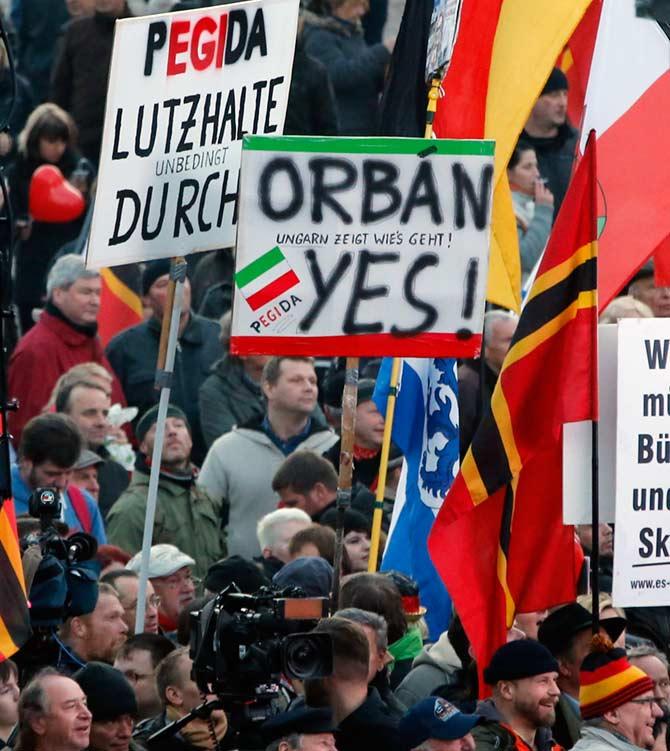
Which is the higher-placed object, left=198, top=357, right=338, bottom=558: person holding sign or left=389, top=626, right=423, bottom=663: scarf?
left=198, top=357, right=338, bottom=558: person holding sign

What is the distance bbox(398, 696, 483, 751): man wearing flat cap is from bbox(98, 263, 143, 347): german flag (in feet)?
21.8

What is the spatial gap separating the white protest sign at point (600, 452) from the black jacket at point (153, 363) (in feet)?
14.2

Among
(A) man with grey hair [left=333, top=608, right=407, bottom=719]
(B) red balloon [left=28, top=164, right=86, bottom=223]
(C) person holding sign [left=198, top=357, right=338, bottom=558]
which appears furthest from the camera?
(B) red balloon [left=28, top=164, right=86, bottom=223]

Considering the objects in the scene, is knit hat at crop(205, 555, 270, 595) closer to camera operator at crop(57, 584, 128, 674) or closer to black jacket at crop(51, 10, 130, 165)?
camera operator at crop(57, 584, 128, 674)

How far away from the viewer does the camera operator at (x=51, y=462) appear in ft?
35.1

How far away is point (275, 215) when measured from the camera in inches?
362

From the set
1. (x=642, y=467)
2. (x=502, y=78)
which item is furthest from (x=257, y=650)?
(x=502, y=78)

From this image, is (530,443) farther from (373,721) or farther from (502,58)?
(502,58)

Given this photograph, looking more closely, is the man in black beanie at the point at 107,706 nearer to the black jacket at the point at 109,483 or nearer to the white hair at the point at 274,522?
the white hair at the point at 274,522

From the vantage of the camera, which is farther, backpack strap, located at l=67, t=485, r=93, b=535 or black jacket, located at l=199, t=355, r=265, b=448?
black jacket, located at l=199, t=355, r=265, b=448

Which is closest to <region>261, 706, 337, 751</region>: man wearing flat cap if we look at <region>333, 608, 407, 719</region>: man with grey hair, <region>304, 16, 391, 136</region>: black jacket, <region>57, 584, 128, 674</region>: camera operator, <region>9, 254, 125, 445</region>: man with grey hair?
<region>333, 608, 407, 719</region>: man with grey hair

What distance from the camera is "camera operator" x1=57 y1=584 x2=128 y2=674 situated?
9.46 meters

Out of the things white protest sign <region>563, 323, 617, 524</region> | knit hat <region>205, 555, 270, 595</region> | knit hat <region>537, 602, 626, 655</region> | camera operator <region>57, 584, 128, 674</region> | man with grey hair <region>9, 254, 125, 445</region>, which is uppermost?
man with grey hair <region>9, 254, 125, 445</region>

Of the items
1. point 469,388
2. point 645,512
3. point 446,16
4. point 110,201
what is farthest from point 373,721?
point 469,388
